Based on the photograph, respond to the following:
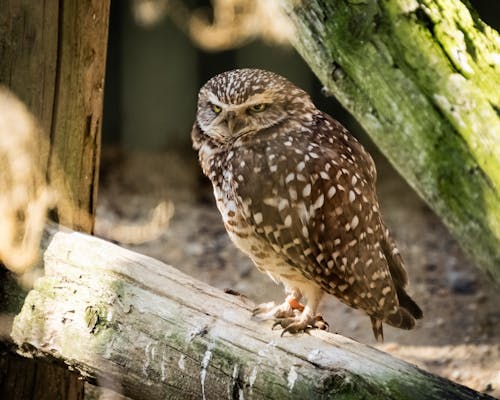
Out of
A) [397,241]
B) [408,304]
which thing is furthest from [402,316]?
[397,241]

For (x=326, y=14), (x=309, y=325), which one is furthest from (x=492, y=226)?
(x=326, y=14)

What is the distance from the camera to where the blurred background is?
512 cm

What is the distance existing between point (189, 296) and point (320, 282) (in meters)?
0.46

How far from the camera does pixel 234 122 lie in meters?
2.68

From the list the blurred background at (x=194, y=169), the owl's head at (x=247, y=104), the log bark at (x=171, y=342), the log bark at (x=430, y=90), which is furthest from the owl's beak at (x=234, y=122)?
the blurred background at (x=194, y=169)

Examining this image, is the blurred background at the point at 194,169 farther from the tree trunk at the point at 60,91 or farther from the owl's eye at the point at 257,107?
the owl's eye at the point at 257,107

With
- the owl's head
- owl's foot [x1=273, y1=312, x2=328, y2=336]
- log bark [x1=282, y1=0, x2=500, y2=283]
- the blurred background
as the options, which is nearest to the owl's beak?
the owl's head

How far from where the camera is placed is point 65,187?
119 inches

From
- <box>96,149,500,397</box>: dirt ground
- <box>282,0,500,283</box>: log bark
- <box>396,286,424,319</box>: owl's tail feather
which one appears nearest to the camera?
<box>282,0,500,283</box>: log bark

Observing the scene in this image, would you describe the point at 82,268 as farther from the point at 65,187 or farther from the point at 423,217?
the point at 423,217

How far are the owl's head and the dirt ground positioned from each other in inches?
80.3

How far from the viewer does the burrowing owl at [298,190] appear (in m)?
2.64

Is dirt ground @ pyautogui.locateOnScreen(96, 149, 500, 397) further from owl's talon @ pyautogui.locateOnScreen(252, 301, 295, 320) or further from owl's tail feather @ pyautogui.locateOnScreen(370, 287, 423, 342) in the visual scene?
owl's talon @ pyautogui.locateOnScreen(252, 301, 295, 320)

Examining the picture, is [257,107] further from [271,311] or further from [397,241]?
[397,241]
